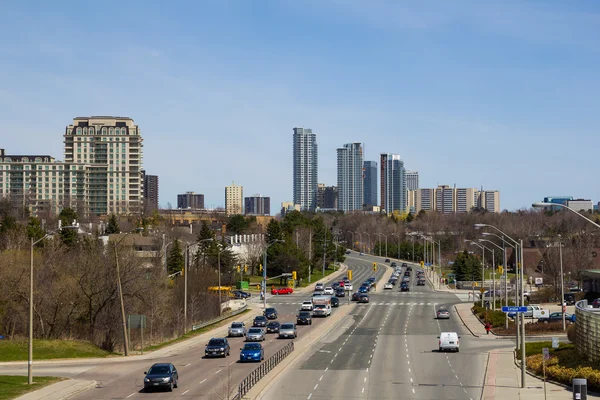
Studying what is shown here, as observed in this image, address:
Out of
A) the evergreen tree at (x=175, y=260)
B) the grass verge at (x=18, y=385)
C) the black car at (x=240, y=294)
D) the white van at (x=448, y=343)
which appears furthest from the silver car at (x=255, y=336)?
the black car at (x=240, y=294)

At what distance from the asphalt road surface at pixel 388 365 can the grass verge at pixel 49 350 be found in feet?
46.0

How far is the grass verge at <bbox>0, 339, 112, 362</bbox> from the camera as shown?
51.6 m

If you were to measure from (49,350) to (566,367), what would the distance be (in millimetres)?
31121

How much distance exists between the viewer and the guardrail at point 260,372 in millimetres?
35022

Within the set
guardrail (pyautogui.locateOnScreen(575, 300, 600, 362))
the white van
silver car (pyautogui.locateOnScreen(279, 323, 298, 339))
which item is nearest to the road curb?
silver car (pyautogui.locateOnScreen(279, 323, 298, 339))

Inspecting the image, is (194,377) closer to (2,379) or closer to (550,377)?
(2,379)

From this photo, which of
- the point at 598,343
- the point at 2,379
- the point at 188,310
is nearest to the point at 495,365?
the point at 598,343

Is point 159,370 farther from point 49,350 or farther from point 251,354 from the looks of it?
point 49,350

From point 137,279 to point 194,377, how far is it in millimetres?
21501

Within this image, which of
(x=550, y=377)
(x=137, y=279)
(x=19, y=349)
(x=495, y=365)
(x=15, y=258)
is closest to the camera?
(x=550, y=377)

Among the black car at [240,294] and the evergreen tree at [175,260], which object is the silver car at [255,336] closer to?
the evergreen tree at [175,260]

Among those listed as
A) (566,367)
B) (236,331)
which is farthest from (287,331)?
(566,367)

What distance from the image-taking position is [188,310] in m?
76.6

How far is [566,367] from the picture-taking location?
131 ft
